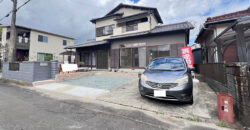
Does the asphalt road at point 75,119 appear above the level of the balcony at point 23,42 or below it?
below

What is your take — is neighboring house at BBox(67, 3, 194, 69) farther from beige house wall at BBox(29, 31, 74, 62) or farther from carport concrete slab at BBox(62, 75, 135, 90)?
beige house wall at BBox(29, 31, 74, 62)

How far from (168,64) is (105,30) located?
10769 mm

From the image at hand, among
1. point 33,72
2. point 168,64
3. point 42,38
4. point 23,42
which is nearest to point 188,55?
point 168,64

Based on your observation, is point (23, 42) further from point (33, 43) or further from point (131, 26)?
point (131, 26)

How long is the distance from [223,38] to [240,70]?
3275 mm

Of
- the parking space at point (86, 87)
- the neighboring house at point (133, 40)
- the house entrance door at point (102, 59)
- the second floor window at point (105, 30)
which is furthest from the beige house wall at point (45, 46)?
the parking space at point (86, 87)

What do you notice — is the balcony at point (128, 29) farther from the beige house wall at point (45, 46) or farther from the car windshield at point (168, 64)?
the beige house wall at point (45, 46)

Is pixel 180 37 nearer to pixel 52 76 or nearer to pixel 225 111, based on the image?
pixel 225 111

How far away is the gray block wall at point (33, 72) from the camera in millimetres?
5928

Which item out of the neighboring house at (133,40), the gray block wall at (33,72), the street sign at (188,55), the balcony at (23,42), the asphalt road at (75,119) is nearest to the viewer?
the asphalt road at (75,119)

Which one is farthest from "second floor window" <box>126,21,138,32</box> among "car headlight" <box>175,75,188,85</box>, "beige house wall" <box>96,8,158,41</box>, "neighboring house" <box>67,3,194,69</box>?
A: "car headlight" <box>175,75,188,85</box>

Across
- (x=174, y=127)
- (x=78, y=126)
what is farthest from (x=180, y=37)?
(x=78, y=126)

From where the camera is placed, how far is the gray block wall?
5.93m

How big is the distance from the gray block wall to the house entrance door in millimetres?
5024
